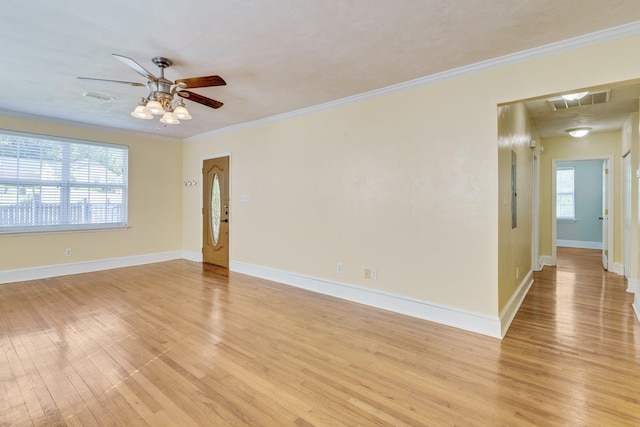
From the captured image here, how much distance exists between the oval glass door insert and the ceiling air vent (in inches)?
213

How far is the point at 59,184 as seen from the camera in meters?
5.04

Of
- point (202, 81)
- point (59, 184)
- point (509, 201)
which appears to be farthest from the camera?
point (59, 184)

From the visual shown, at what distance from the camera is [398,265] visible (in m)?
3.47

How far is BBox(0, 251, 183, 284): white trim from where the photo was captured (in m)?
4.67

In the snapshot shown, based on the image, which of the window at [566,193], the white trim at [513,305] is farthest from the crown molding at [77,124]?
the window at [566,193]

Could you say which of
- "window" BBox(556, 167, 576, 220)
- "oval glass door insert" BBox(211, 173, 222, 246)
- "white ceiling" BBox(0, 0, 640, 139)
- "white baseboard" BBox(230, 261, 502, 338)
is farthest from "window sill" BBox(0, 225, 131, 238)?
"window" BBox(556, 167, 576, 220)

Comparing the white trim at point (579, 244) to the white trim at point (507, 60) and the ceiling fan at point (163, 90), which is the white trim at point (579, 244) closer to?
the white trim at point (507, 60)

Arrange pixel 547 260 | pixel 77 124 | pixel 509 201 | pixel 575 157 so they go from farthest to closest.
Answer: pixel 547 260, pixel 575 157, pixel 77 124, pixel 509 201

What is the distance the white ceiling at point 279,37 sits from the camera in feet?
6.75

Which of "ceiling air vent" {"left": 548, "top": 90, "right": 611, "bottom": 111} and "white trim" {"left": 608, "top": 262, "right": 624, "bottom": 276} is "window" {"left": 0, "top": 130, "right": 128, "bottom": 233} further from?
"white trim" {"left": 608, "top": 262, "right": 624, "bottom": 276}

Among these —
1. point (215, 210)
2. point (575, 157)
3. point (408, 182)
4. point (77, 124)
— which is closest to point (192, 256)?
point (215, 210)

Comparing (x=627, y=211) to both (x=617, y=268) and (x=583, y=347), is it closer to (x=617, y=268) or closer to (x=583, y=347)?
(x=617, y=268)

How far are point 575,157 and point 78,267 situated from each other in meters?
9.51

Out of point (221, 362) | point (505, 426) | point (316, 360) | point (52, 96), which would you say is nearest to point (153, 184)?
point (52, 96)
